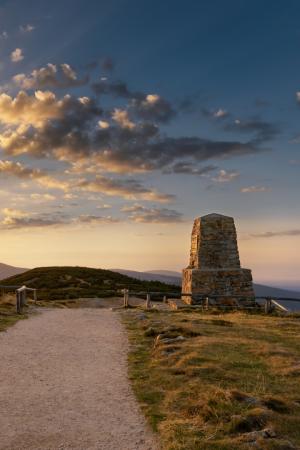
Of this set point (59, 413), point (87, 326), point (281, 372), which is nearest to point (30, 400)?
point (59, 413)

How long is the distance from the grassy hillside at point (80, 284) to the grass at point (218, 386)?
1038 inches

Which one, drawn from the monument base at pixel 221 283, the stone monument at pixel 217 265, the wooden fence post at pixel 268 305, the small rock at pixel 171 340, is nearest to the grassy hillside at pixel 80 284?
the monument base at pixel 221 283

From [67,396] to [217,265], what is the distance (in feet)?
82.8

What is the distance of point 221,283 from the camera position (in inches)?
1282

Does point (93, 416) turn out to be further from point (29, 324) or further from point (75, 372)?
point (29, 324)

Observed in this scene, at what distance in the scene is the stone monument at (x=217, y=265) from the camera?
1275 inches

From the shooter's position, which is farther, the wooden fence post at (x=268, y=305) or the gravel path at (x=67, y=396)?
the wooden fence post at (x=268, y=305)

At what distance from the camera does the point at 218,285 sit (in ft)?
107

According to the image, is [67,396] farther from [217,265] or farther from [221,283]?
[217,265]

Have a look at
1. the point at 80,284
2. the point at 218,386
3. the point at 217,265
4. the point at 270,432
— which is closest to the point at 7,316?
the point at 218,386

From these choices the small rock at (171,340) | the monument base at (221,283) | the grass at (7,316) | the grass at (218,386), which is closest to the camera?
the grass at (218,386)

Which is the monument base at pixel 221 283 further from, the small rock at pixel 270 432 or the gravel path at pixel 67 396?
the small rock at pixel 270 432

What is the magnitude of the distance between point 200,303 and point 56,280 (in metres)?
25.7

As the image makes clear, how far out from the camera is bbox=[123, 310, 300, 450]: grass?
640cm
